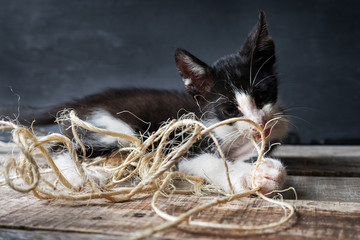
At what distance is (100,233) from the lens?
517mm

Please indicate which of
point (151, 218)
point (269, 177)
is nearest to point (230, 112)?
point (269, 177)

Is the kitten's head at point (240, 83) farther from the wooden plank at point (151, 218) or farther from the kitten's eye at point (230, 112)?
the wooden plank at point (151, 218)

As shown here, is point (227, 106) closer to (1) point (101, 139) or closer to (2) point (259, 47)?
(2) point (259, 47)

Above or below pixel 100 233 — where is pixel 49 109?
above


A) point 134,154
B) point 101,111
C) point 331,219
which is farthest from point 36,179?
point 101,111

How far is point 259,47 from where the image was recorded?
1023 millimetres

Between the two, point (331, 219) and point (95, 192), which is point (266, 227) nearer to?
point (331, 219)

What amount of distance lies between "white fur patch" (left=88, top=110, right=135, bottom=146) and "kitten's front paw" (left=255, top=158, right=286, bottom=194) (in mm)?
411

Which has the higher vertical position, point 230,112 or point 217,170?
point 230,112

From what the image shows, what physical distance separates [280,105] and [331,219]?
56cm

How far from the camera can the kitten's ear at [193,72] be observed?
1.02 m

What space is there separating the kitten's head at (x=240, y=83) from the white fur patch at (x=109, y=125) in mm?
211

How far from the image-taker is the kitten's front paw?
0.75 metres

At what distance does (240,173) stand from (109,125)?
43 cm
